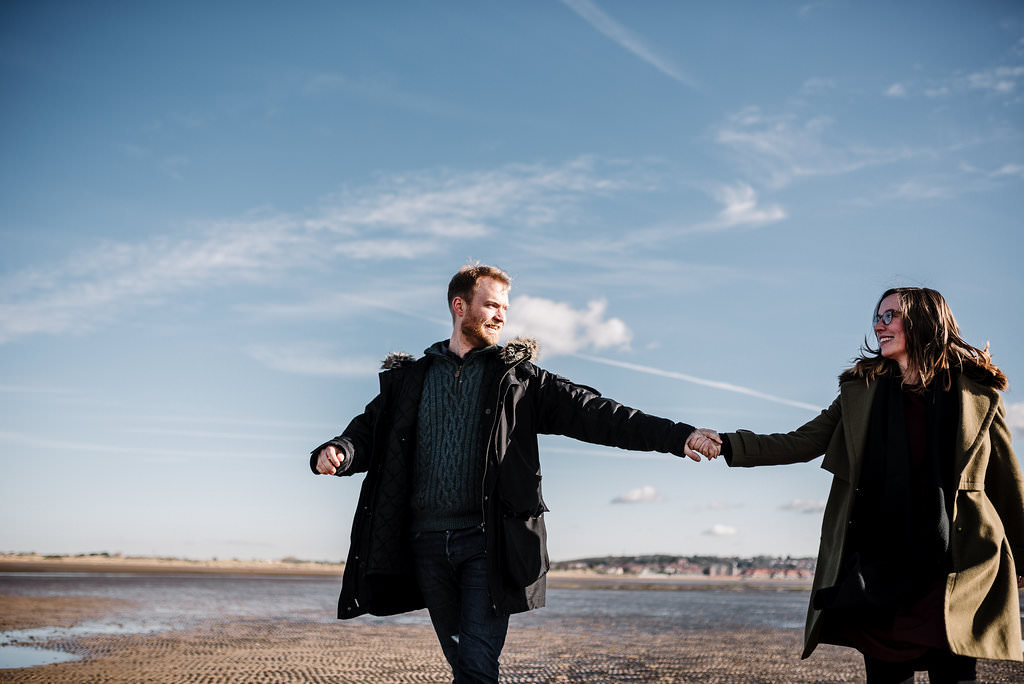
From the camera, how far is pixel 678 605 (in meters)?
22.2

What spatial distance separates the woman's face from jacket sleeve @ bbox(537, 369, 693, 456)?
1091 millimetres

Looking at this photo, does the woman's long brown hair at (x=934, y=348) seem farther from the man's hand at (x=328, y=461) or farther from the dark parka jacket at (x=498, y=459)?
the man's hand at (x=328, y=461)

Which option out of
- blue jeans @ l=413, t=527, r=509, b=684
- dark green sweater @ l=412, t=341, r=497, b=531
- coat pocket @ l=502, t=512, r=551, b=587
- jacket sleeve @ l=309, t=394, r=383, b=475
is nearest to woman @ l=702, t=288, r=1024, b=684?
coat pocket @ l=502, t=512, r=551, b=587

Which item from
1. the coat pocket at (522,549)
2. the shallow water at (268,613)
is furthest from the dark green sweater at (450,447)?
the shallow water at (268,613)

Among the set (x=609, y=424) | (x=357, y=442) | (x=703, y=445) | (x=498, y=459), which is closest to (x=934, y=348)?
(x=703, y=445)

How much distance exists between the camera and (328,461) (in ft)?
14.5

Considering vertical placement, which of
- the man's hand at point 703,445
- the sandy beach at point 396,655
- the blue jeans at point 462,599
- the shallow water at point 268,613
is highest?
the man's hand at point 703,445

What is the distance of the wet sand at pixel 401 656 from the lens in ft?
27.8

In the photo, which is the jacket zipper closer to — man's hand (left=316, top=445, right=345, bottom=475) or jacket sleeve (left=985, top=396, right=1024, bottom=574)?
man's hand (left=316, top=445, right=345, bottom=475)

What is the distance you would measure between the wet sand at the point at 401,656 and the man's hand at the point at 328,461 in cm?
444

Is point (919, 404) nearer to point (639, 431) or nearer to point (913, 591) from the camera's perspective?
point (913, 591)

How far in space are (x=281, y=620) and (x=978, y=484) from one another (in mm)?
Result: 12756

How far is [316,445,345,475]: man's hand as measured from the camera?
441 centimetres

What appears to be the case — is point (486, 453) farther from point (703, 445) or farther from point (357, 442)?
point (703, 445)
